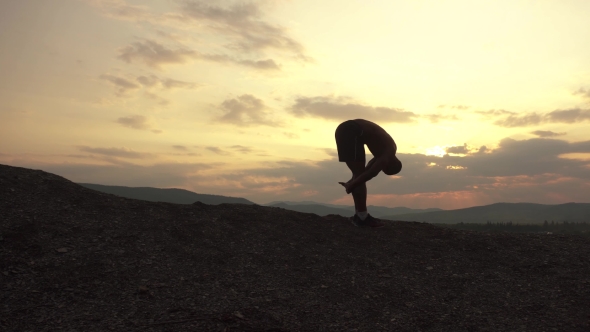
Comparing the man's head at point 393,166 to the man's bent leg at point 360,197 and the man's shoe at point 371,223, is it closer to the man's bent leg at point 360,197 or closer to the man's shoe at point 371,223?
the man's bent leg at point 360,197

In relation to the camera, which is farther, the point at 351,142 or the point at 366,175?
the point at 351,142

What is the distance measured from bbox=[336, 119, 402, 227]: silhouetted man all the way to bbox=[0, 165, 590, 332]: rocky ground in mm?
728

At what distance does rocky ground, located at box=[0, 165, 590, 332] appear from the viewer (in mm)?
6047

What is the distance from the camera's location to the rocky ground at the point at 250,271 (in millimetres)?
6047

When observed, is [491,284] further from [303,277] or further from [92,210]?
[92,210]

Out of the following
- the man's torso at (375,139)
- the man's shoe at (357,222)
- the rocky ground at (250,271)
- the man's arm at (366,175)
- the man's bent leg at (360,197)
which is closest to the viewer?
the rocky ground at (250,271)

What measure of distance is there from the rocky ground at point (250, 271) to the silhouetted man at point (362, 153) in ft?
2.39

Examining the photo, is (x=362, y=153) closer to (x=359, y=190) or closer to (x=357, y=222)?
(x=359, y=190)

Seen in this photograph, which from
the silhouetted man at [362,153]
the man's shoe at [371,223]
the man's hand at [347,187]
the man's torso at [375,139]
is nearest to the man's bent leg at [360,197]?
the silhouetted man at [362,153]

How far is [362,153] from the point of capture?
10328 mm

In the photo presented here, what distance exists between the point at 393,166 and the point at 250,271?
4.85 metres

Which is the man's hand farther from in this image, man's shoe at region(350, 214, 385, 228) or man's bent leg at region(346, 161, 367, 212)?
man's shoe at region(350, 214, 385, 228)

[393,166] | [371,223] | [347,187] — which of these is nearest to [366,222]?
[371,223]

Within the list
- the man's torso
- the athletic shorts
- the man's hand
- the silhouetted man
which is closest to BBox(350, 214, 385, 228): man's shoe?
the silhouetted man
